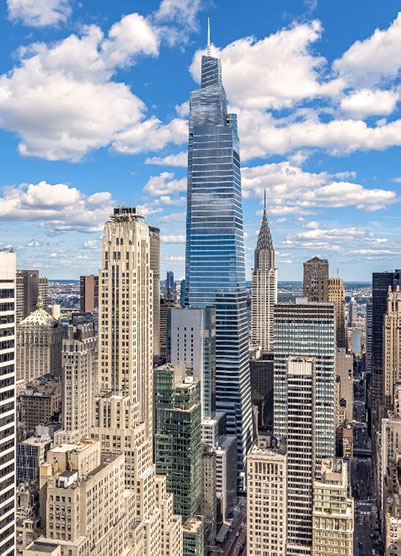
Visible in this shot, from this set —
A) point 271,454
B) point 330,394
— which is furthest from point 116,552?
point 330,394

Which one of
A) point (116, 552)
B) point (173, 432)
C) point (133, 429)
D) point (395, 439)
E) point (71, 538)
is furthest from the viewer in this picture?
point (395, 439)

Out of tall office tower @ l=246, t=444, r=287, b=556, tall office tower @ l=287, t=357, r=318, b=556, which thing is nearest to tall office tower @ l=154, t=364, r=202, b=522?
tall office tower @ l=246, t=444, r=287, b=556

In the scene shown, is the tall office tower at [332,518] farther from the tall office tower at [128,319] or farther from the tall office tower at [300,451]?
the tall office tower at [128,319]

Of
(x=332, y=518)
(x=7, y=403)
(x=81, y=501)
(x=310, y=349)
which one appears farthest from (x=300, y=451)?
(x=7, y=403)

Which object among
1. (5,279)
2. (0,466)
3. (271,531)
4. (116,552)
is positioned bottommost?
(271,531)

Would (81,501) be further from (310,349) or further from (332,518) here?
(310,349)

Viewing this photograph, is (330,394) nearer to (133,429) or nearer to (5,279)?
(133,429)

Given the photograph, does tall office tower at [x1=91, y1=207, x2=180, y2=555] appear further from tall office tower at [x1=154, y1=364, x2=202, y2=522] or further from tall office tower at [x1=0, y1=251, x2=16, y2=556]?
tall office tower at [x1=0, y1=251, x2=16, y2=556]
